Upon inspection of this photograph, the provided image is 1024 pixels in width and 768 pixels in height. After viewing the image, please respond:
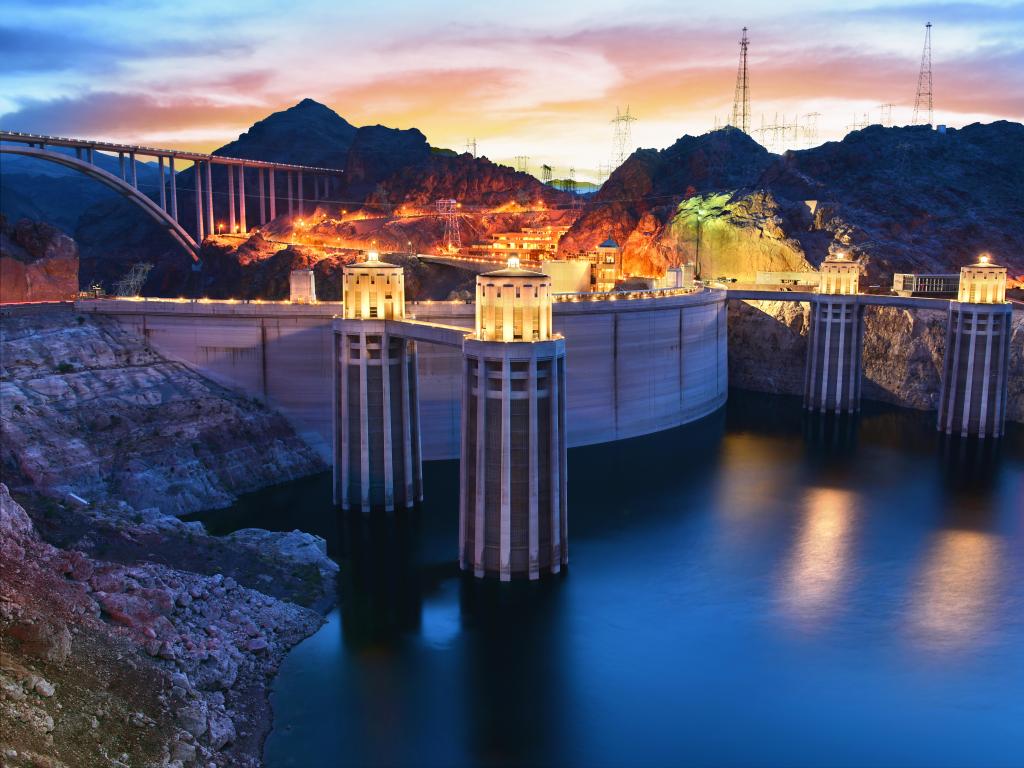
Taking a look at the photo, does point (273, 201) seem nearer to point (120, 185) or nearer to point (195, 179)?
point (195, 179)

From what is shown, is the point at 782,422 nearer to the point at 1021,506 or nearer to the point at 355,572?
the point at 1021,506

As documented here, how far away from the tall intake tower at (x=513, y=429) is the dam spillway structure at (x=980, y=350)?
40.1 metres

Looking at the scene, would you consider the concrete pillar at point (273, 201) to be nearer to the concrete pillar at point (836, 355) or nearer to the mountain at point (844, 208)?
the mountain at point (844, 208)

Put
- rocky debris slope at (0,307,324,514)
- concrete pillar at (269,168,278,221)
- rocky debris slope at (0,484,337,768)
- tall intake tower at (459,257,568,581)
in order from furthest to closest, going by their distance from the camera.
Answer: concrete pillar at (269,168,278,221) < rocky debris slope at (0,307,324,514) < tall intake tower at (459,257,568,581) < rocky debris slope at (0,484,337,768)

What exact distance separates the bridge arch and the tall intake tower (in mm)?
65387

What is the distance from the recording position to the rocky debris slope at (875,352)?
2953 inches

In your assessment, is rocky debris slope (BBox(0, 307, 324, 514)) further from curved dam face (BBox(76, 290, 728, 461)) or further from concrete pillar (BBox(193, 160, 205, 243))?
concrete pillar (BBox(193, 160, 205, 243))

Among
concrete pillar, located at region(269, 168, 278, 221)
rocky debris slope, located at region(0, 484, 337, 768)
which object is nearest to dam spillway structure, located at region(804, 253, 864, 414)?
rocky debris slope, located at region(0, 484, 337, 768)

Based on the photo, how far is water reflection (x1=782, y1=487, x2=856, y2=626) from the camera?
122ft

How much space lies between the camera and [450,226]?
12850 centimetres

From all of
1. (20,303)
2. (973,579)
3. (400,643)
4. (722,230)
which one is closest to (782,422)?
(722,230)

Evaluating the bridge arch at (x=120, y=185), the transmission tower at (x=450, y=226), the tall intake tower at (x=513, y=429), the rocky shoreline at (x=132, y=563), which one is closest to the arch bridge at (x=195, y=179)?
the bridge arch at (x=120, y=185)

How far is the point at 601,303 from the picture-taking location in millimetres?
62219

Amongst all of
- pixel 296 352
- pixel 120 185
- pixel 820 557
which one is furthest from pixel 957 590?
pixel 120 185
